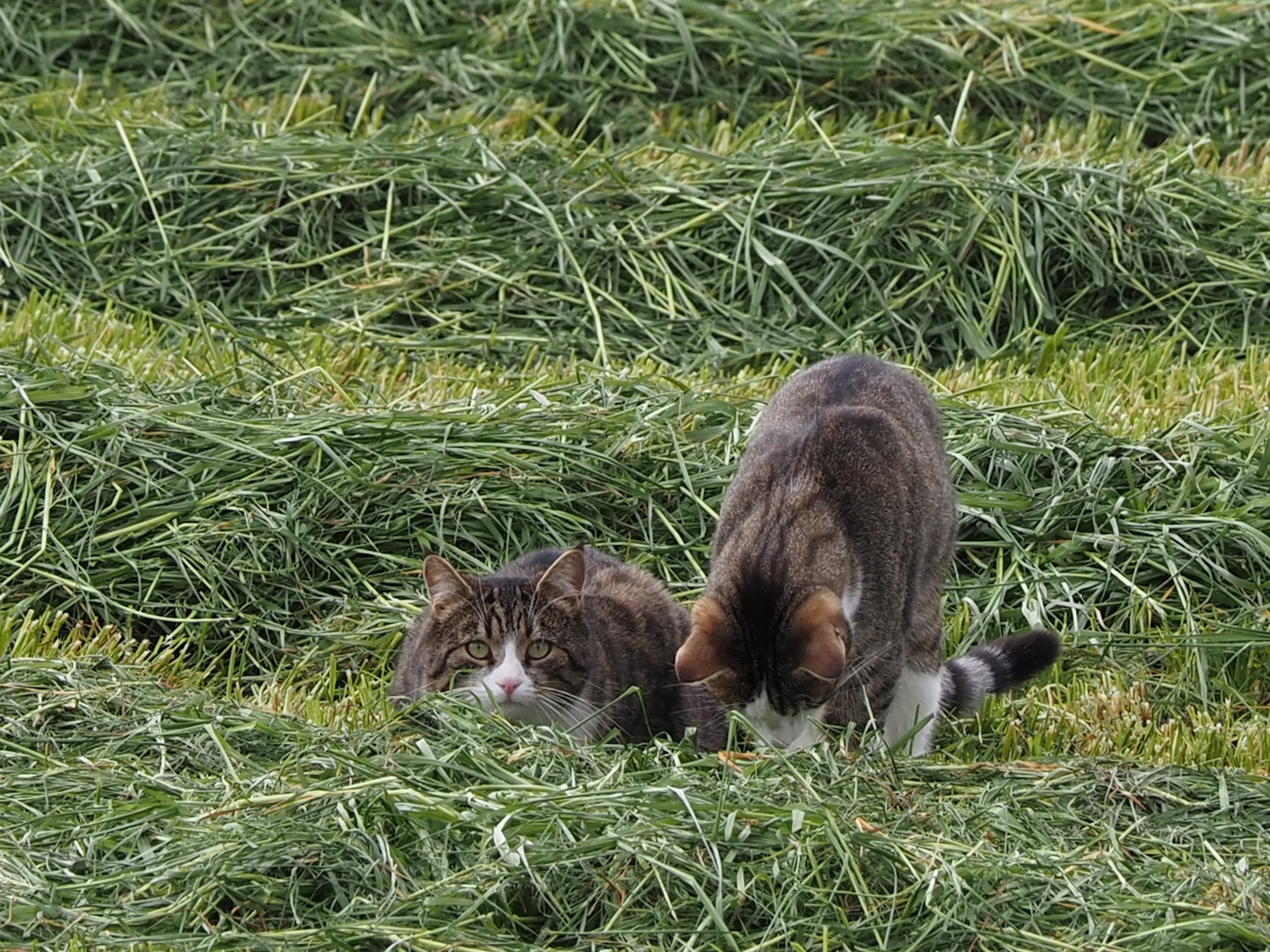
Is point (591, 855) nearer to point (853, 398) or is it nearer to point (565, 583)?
point (565, 583)

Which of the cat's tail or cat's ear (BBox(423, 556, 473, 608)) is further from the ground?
cat's ear (BBox(423, 556, 473, 608))

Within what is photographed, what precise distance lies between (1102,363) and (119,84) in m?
4.69

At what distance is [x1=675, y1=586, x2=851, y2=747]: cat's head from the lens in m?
4.29

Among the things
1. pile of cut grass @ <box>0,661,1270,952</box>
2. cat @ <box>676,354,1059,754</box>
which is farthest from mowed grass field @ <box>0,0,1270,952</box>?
cat @ <box>676,354,1059,754</box>

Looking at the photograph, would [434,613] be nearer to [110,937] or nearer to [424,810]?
[424,810]

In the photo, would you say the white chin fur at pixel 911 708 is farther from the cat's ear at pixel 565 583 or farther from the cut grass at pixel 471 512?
the cat's ear at pixel 565 583

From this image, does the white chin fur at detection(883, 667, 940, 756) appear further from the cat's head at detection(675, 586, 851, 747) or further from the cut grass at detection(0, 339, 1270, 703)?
the cut grass at detection(0, 339, 1270, 703)

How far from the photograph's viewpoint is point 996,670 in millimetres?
5004

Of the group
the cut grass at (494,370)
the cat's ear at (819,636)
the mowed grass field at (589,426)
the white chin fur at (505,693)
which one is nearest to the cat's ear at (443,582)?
the white chin fur at (505,693)

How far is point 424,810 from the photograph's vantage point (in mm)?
3699

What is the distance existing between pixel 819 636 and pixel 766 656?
0.16 m

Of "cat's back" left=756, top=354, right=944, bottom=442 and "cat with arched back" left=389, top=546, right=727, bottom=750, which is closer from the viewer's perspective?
"cat with arched back" left=389, top=546, right=727, bottom=750

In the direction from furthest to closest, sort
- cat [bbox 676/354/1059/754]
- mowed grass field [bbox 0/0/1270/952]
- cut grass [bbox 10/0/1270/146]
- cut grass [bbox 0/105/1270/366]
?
cut grass [bbox 10/0/1270/146] → cut grass [bbox 0/105/1270/366] → cat [bbox 676/354/1059/754] → mowed grass field [bbox 0/0/1270/952]

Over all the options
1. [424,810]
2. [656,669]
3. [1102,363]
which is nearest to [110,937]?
[424,810]
